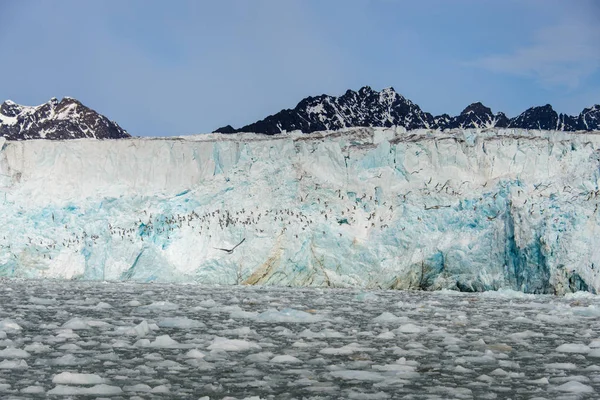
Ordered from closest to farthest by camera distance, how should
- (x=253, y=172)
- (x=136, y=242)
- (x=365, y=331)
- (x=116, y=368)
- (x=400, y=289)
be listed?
1. (x=116, y=368)
2. (x=365, y=331)
3. (x=400, y=289)
4. (x=136, y=242)
5. (x=253, y=172)

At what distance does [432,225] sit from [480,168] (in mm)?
4853

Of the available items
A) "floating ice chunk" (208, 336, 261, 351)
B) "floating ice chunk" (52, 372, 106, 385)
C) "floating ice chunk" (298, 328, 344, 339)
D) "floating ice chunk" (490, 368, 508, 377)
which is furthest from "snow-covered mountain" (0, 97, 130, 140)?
"floating ice chunk" (490, 368, 508, 377)

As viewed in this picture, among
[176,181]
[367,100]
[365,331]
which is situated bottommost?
[365,331]

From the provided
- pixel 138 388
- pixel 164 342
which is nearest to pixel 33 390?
pixel 138 388

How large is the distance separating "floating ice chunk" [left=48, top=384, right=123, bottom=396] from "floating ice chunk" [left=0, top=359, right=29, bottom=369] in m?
1.00

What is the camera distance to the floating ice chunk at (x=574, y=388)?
507 centimetres

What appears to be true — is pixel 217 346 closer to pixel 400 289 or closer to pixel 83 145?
pixel 400 289

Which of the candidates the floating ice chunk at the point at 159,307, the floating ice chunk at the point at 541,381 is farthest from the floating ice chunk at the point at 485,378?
the floating ice chunk at the point at 159,307

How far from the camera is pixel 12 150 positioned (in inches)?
1072

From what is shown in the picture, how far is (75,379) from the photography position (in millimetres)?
5164

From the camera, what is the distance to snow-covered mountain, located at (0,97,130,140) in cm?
5272

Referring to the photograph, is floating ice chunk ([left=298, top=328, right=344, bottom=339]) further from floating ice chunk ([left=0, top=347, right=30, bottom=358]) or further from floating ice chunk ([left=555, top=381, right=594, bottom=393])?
floating ice chunk ([left=555, top=381, right=594, bottom=393])

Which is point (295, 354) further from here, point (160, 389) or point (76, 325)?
point (76, 325)

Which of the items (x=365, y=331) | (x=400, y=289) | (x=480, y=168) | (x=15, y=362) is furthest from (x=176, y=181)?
(x=15, y=362)
